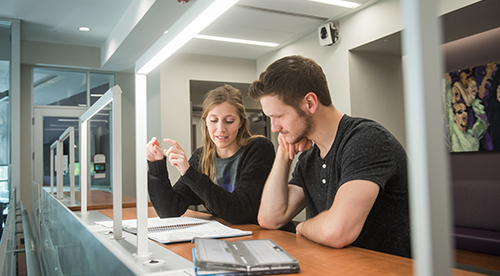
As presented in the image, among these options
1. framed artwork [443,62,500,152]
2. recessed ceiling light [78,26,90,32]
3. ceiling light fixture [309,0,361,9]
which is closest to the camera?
framed artwork [443,62,500,152]

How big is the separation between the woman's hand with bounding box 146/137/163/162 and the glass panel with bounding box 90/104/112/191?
594 cm

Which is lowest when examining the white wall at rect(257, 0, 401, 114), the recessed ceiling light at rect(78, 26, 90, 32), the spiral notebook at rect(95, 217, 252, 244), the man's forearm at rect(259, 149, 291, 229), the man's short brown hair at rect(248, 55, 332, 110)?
the spiral notebook at rect(95, 217, 252, 244)

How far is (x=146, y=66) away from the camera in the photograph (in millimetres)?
757

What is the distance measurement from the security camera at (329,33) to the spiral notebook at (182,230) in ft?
11.9

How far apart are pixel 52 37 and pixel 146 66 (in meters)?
6.25

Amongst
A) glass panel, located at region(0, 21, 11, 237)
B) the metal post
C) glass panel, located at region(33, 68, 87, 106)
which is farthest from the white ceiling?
the metal post

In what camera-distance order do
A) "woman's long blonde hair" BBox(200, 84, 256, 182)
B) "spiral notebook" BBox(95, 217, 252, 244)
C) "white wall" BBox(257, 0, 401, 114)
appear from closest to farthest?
"spiral notebook" BBox(95, 217, 252, 244)
"woman's long blonde hair" BBox(200, 84, 256, 182)
"white wall" BBox(257, 0, 401, 114)

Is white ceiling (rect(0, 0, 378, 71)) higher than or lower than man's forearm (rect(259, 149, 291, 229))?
higher

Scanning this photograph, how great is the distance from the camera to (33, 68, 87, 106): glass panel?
6.50 metres

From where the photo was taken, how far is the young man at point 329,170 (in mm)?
1015

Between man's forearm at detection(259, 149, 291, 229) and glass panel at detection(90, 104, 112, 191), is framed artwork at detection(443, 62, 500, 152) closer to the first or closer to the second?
man's forearm at detection(259, 149, 291, 229)

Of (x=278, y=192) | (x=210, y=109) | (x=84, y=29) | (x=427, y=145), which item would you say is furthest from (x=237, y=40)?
(x=427, y=145)

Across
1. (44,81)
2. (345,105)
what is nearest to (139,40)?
(44,81)

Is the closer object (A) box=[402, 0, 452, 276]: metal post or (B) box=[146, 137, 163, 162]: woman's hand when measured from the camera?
(A) box=[402, 0, 452, 276]: metal post
